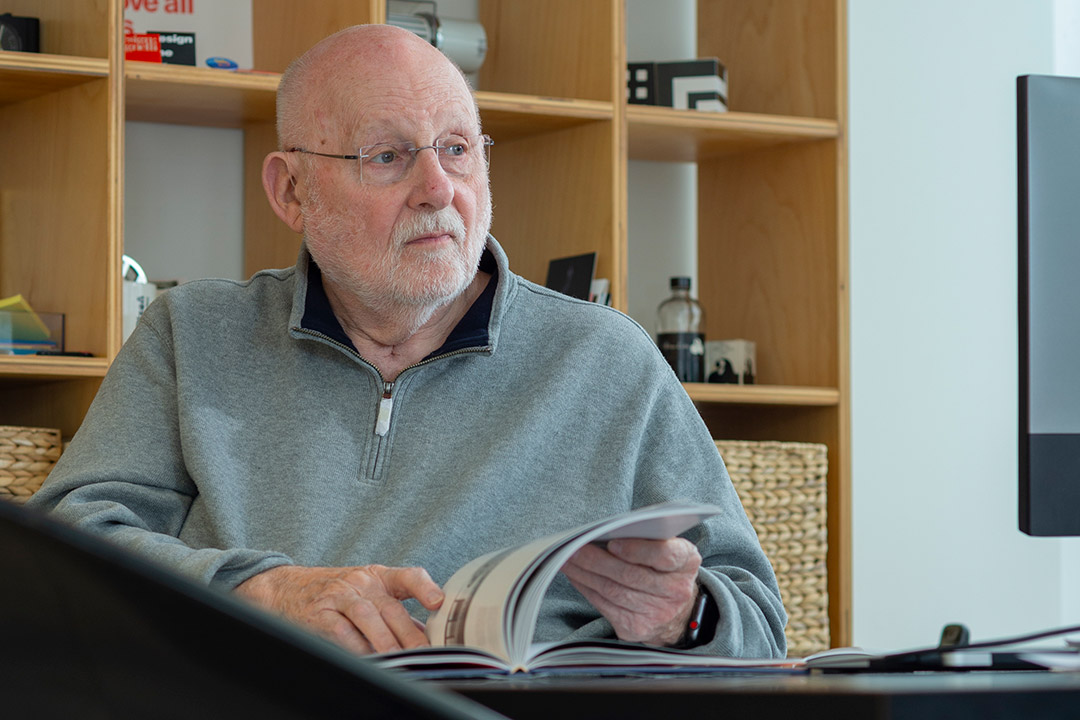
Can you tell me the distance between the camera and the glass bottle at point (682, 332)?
237 cm

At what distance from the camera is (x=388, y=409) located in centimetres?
131

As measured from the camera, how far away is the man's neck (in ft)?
4.58

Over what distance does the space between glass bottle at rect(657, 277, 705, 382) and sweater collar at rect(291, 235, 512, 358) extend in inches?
38.3

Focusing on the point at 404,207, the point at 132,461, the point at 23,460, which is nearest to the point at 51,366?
the point at 23,460

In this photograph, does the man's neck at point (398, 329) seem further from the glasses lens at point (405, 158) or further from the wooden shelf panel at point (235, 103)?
the wooden shelf panel at point (235, 103)

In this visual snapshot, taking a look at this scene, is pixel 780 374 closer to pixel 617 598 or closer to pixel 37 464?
pixel 37 464

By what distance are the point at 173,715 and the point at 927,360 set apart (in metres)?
2.86

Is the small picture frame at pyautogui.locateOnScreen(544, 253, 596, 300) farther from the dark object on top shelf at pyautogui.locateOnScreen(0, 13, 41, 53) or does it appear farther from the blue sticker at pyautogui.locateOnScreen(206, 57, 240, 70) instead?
the dark object on top shelf at pyautogui.locateOnScreen(0, 13, 41, 53)

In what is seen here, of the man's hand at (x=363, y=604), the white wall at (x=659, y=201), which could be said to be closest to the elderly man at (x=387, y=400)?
the man's hand at (x=363, y=604)

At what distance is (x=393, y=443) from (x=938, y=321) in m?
1.96

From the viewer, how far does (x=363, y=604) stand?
91 cm

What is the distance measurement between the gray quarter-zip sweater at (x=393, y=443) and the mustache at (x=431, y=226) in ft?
0.23

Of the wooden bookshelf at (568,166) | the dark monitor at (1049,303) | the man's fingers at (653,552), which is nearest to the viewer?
the man's fingers at (653,552)

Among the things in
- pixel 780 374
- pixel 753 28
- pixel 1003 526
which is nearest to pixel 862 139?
pixel 753 28
